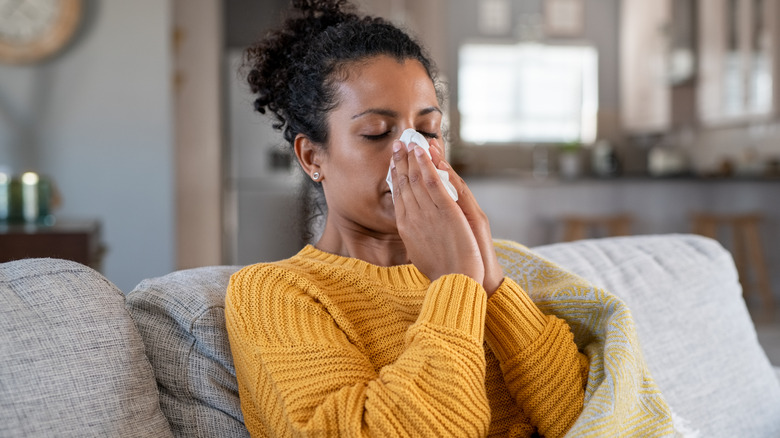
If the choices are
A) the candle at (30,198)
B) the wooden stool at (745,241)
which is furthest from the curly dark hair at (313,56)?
the wooden stool at (745,241)

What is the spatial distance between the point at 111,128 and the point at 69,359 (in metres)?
3.65

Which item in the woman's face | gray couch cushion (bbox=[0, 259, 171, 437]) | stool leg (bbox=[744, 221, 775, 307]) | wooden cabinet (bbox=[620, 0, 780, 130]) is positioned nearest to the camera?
gray couch cushion (bbox=[0, 259, 171, 437])

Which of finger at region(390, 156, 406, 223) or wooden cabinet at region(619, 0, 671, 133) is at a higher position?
wooden cabinet at region(619, 0, 671, 133)

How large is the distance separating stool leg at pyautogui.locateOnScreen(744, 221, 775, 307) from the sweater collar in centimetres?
466

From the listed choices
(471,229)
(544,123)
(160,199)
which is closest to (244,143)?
(160,199)

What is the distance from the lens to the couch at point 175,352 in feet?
3.11

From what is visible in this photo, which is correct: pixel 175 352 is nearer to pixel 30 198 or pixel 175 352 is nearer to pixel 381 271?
pixel 381 271

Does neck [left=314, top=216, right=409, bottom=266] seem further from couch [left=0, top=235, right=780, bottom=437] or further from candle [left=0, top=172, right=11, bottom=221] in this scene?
candle [left=0, top=172, right=11, bottom=221]

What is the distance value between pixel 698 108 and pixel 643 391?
19.6 ft

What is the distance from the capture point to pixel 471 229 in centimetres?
112

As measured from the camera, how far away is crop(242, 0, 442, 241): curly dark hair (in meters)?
1.30

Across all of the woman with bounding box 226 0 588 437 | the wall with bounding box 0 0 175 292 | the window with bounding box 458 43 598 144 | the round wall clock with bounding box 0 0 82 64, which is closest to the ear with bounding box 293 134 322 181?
the woman with bounding box 226 0 588 437

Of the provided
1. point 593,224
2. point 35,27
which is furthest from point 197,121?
point 593,224

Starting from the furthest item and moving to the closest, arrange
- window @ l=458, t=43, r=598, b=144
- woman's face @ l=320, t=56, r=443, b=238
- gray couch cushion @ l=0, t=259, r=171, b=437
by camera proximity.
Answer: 1. window @ l=458, t=43, r=598, b=144
2. woman's face @ l=320, t=56, r=443, b=238
3. gray couch cushion @ l=0, t=259, r=171, b=437
